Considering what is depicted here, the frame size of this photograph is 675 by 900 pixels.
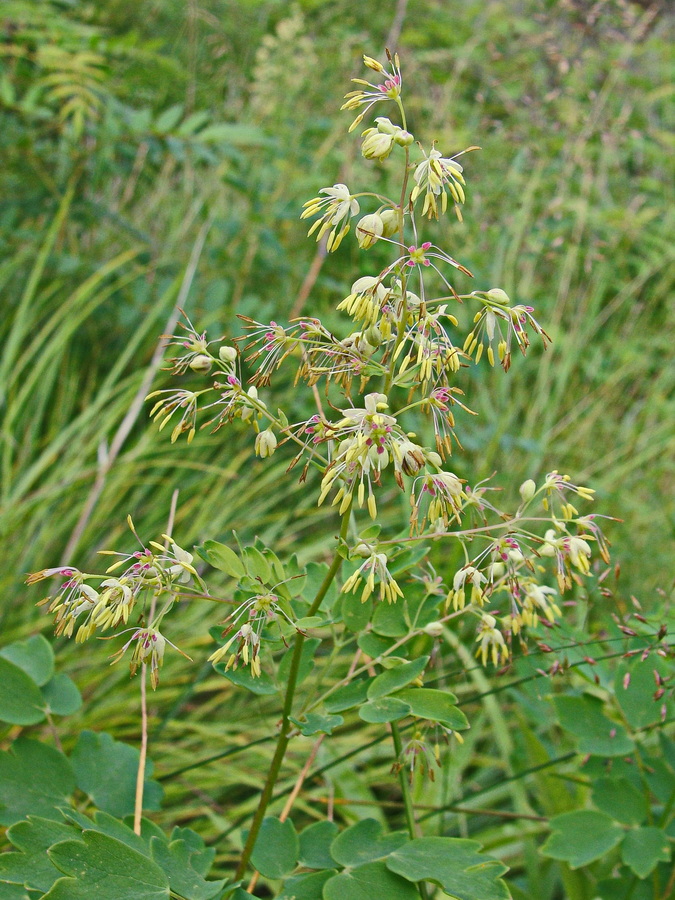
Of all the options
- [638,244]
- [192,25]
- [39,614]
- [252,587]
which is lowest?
[39,614]

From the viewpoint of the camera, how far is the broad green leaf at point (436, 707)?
0.84 meters

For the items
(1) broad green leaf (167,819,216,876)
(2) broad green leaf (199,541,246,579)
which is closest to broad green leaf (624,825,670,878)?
(1) broad green leaf (167,819,216,876)

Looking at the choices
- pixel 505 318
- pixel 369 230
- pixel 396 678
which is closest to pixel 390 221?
pixel 369 230

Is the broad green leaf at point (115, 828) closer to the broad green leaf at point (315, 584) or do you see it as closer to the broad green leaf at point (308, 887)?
the broad green leaf at point (308, 887)

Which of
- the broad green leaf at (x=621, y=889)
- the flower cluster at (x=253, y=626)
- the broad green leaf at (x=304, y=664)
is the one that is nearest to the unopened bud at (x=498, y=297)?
the flower cluster at (x=253, y=626)

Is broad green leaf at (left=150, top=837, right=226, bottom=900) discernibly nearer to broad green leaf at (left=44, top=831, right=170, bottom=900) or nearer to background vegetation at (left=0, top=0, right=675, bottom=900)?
broad green leaf at (left=44, top=831, right=170, bottom=900)

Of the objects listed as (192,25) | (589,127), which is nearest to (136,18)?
(192,25)

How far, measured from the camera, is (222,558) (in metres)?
0.89

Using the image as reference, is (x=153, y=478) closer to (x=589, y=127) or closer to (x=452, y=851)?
(x=452, y=851)

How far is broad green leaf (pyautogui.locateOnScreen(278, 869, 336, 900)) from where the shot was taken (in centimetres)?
84

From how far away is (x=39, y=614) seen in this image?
2.03 m

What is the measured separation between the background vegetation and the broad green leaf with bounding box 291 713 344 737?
0.54 meters

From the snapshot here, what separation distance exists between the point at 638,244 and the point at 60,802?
11.4 feet

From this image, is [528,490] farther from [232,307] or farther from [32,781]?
[232,307]
